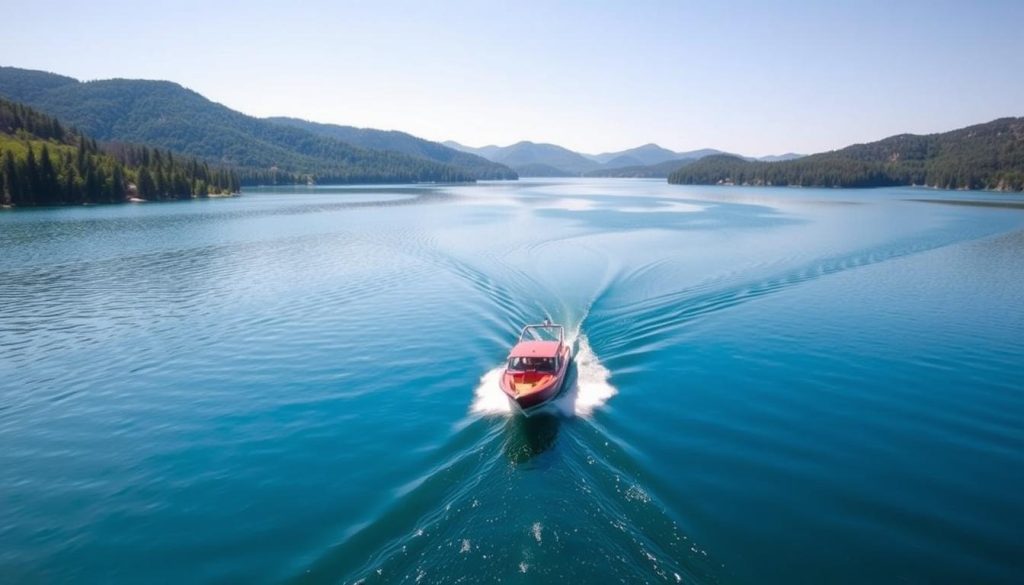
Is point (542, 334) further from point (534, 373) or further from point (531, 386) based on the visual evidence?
point (531, 386)

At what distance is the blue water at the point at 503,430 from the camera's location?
14258mm

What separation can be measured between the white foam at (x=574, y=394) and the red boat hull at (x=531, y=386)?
735 mm

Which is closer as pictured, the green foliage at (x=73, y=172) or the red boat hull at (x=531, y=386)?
the red boat hull at (x=531, y=386)

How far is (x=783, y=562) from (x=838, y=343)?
2164cm

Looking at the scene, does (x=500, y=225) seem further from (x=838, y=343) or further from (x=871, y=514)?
(x=871, y=514)

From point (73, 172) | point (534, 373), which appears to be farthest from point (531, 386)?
point (73, 172)

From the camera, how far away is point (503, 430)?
68.6 feet

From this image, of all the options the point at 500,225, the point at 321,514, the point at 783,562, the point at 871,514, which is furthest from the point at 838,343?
the point at 500,225

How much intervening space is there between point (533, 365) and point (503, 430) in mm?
4140

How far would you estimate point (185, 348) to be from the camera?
99.6 ft

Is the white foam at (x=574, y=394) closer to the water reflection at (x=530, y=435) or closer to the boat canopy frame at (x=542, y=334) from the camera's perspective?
the water reflection at (x=530, y=435)

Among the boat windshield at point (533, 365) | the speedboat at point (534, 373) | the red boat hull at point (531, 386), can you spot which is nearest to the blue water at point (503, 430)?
the red boat hull at point (531, 386)

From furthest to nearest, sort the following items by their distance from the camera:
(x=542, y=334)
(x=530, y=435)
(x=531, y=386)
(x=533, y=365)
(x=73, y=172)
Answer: (x=73, y=172) → (x=542, y=334) → (x=533, y=365) → (x=531, y=386) → (x=530, y=435)

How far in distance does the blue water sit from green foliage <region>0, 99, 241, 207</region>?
88.4 meters
